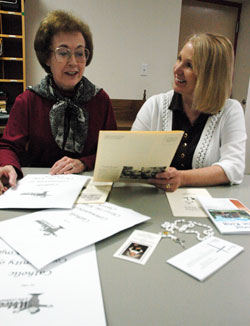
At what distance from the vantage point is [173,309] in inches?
19.5

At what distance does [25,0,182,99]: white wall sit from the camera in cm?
309

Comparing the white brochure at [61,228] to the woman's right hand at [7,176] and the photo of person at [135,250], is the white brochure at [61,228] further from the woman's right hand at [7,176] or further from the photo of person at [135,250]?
the woman's right hand at [7,176]

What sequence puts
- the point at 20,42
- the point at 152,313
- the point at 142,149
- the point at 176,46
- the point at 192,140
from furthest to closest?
the point at 176,46, the point at 20,42, the point at 192,140, the point at 142,149, the point at 152,313

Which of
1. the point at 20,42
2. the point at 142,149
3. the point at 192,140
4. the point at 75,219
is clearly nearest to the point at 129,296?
the point at 75,219

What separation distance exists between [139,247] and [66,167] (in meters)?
0.61

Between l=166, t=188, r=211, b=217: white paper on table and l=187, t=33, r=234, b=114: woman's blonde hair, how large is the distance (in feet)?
1.47

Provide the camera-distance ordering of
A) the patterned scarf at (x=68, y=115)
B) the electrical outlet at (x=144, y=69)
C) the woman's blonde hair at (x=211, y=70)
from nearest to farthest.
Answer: the woman's blonde hair at (x=211, y=70), the patterned scarf at (x=68, y=115), the electrical outlet at (x=144, y=69)

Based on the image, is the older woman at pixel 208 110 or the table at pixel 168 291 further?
the older woman at pixel 208 110

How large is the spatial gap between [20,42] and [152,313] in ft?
9.93

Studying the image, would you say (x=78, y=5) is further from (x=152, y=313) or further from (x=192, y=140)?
(x=152, y=313)

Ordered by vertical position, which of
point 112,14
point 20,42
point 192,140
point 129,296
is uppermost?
point 112,14

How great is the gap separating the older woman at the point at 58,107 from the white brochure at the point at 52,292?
2.35 ft

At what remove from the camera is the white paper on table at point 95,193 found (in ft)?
3.03

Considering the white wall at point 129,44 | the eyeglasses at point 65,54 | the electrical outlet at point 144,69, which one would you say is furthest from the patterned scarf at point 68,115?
the electrical outlet at point 144,69
